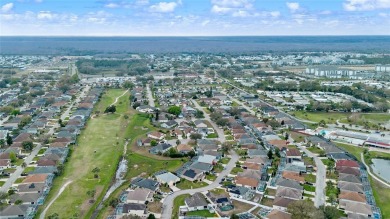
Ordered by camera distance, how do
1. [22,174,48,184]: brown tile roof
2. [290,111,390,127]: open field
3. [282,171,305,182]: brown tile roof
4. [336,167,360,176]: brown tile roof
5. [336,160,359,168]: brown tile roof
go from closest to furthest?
[22,174,48,184]: brown tile roof, [282,171,305,182]: brown tile roof, [336,167,360,176]: brown tile roof, [336,160,359,168]: brown tile roof, [290,111,390,127]: open field

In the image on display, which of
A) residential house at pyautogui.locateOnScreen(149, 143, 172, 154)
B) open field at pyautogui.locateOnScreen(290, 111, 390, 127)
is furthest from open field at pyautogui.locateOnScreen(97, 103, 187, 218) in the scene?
open field at pyautogui.locateOnScreen(290, 111, 390, 127)

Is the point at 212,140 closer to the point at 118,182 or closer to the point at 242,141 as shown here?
the point at 242,141

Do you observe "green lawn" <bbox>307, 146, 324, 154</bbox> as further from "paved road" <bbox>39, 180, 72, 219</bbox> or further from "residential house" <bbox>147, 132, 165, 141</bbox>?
"paved road" <bbox>39, 180, 72, 219</bbox>

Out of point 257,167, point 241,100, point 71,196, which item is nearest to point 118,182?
point 71,196

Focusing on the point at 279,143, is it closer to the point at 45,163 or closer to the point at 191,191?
the point at 191,191

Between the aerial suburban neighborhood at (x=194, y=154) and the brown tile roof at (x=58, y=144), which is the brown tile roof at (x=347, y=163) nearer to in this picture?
the aerial suburban neighborhood at (x=194, y=154)

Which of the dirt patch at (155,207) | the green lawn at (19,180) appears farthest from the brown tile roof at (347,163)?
the green lawn at (19,180)

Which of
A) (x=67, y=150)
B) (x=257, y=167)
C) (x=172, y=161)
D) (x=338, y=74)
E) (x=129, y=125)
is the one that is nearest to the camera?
(x=257, y=167)
